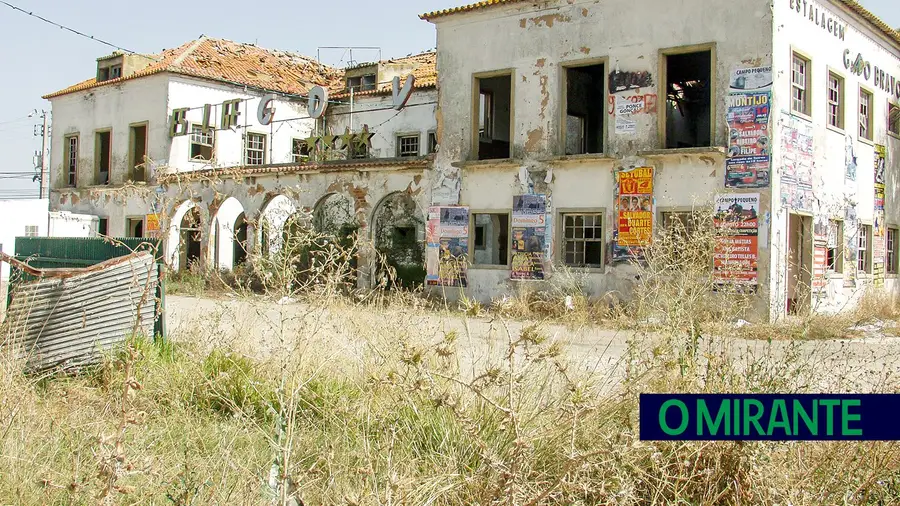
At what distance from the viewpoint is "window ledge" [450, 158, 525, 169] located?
64.1 feet

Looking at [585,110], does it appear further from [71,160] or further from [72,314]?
[71,160]

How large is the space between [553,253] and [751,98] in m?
5.26

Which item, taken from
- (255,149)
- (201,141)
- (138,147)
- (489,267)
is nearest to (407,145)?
(255,149)

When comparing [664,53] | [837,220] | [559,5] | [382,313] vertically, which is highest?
[559,5]

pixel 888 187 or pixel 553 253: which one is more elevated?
pixel 888 187

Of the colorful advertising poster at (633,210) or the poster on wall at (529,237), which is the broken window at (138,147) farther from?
the colorful advertising poster at (633,210)

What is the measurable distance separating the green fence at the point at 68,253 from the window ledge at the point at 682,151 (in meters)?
11.4

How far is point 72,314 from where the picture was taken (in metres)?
7.59

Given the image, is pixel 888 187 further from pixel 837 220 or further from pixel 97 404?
pixel 97 404

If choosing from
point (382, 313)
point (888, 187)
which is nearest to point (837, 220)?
point (888, 187)

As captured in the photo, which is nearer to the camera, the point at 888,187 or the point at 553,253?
the point at 553,253

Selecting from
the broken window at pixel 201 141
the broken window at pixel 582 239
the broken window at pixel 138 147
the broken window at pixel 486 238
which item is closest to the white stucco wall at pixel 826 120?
the broken window at pixel 582 239

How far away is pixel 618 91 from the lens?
18297mm

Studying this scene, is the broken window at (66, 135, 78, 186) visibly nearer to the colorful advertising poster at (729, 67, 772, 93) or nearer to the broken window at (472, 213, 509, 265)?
the broken window at (472, 213, 509, 265)
